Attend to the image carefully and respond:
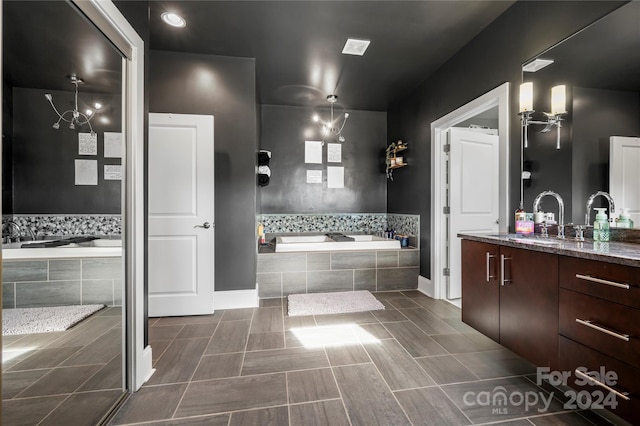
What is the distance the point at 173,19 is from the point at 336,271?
117 inches

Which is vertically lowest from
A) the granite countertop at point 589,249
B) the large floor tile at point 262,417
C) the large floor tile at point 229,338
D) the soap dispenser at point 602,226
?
the large floor tile at point 262,417

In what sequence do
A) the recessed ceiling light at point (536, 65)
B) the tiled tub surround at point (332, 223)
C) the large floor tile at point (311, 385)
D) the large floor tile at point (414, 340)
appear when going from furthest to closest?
the tiled tub surround at point (332, 223)
the large floor tile at point (414, 340)
the recessed ceiling light at point (536, 65)
the large floor tile at point (311, 385)

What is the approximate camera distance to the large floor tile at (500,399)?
1428mm

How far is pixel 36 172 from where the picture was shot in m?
1.35

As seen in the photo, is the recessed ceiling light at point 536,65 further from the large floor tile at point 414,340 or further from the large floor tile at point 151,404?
the large floor tile at point 151,404

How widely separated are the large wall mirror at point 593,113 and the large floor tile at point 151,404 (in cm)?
271

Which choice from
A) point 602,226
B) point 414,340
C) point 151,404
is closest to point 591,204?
point 602,226

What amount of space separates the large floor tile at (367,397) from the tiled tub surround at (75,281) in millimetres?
1437

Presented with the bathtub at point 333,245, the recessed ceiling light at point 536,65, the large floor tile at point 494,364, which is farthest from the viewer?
the bathtub at point 333,245

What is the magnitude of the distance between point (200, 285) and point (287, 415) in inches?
67.7

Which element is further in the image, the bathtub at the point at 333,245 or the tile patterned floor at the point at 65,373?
the bathtub at the point at 333,245

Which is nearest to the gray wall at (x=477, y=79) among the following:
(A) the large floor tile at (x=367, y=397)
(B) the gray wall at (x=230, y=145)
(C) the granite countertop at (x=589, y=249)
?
(C) the granite countertop at (x=589, y=249)

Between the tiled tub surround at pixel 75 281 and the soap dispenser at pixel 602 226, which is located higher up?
the soap dispenser at pixel 602 226

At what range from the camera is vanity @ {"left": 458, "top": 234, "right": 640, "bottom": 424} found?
3.45 feet
